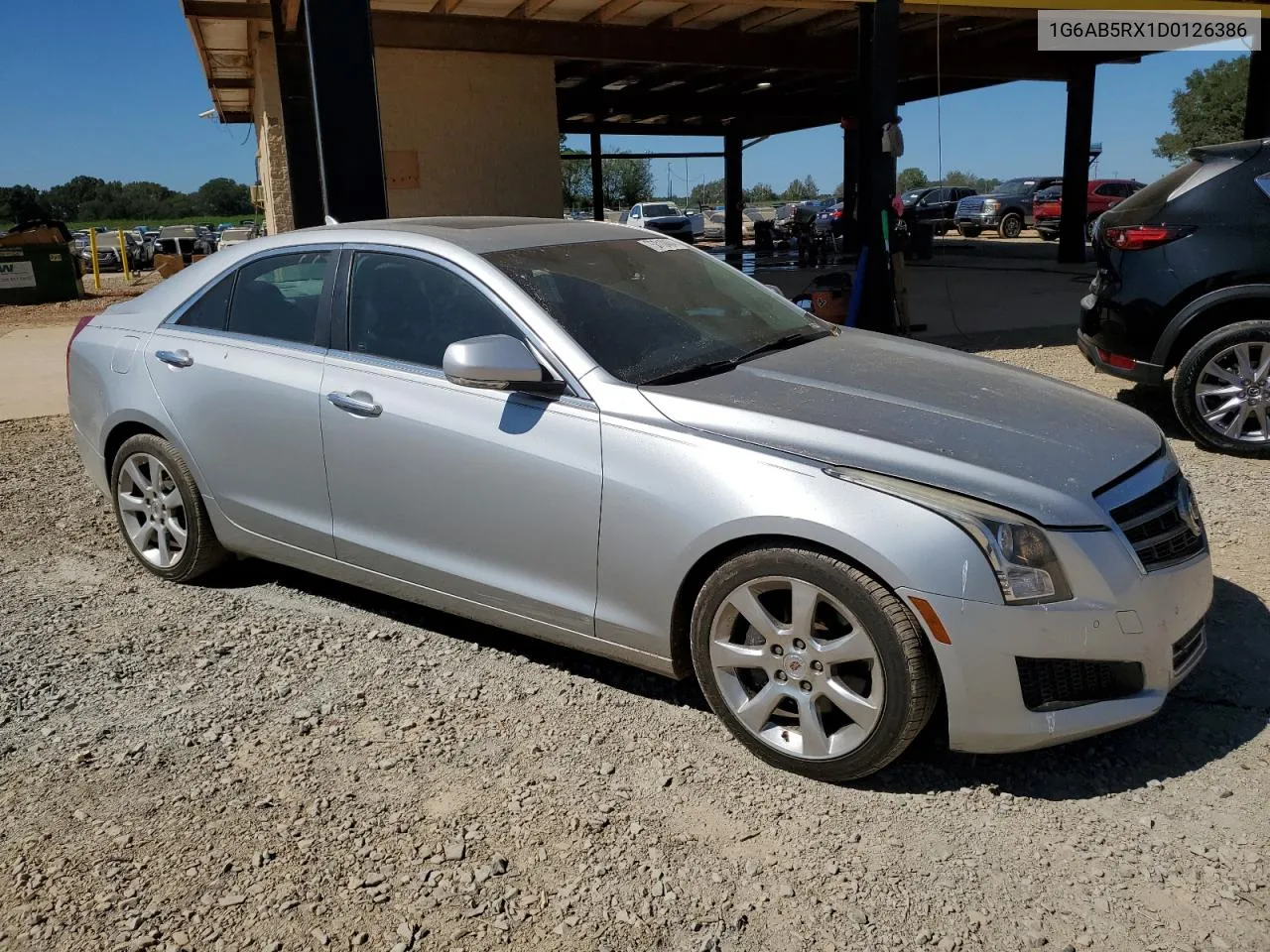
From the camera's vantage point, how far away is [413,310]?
12.6 feet

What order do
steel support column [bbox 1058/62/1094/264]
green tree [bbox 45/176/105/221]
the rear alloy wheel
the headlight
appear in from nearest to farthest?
the headlight
the rear alloy wheel
steel support column [bbox 1058/62/1094/264]
green tree [bbox 45/176/105/221]

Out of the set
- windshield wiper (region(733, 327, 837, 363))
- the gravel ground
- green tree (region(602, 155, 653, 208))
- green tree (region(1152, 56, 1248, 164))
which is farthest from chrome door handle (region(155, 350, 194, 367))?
green tree (region(602, 155, 653, 208))

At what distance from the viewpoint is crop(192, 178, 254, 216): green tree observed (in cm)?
10894

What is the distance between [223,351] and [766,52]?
13477mm

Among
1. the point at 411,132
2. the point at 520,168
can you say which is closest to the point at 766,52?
the point at 520,168

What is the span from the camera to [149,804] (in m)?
3.02

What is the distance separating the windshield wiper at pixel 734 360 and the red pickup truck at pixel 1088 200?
26.0 m

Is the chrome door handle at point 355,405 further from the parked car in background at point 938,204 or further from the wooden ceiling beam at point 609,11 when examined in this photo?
the parked car in background at point 938,204

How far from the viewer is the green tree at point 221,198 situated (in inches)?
4289

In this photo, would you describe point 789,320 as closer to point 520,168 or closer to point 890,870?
point 890,870

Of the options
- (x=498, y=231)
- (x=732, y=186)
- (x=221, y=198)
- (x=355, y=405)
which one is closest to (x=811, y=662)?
(x=355, y=405)

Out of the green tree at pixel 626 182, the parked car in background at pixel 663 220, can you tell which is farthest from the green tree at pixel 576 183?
the parked car in background at pixel 663 220

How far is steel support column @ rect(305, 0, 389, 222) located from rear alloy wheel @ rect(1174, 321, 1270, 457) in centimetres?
592

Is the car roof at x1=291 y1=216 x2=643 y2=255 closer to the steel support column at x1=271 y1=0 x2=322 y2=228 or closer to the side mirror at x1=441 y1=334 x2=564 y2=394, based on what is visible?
the side mirror at x1=441 y1=334 x2=564 y2=394
